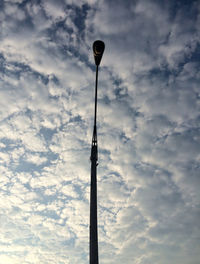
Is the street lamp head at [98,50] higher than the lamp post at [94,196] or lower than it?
higher

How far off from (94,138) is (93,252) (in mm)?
8841

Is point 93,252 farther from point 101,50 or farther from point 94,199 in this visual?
point 101,50

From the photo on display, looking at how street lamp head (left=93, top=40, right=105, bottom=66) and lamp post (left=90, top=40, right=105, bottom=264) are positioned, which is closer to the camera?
lamp post (left=90, top=40, right=105, bottom=264)

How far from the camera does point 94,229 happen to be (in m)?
19.1

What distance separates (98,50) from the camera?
23.2 m

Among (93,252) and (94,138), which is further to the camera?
(94,138)

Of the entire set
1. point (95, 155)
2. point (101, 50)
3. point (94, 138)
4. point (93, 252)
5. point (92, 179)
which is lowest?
point (93, 252)

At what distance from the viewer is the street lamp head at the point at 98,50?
23.0 metres

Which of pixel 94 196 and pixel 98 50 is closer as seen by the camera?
pixel 94 196

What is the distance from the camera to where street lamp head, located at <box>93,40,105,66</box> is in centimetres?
2303

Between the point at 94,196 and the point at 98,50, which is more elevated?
the point at 98,50

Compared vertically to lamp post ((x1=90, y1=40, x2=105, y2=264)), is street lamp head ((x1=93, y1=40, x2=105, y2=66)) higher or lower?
higher

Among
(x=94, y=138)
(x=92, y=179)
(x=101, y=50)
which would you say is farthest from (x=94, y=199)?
(x=101, y=50)

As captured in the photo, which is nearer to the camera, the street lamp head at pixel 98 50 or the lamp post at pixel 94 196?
the lamp post at pixel 94 196
